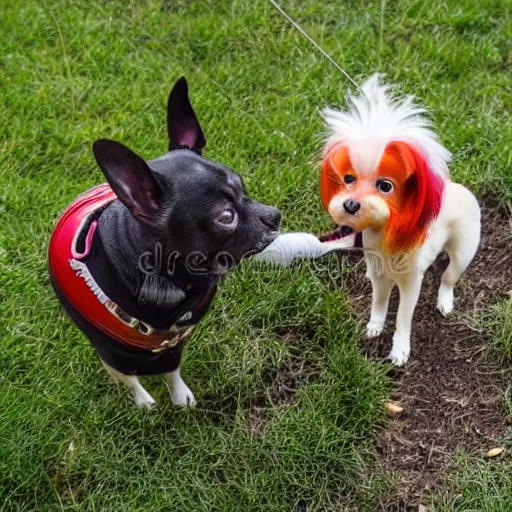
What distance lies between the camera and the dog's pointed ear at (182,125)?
6.63ft

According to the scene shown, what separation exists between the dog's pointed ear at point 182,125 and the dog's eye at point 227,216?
222mm

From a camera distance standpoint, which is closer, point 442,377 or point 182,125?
point 182,125

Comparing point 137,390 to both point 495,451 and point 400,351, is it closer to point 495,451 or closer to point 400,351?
point 400,351

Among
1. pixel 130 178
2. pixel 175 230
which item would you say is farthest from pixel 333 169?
pixel 130 178

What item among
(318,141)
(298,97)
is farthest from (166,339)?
(298,97)

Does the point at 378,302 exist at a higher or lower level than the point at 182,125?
lower

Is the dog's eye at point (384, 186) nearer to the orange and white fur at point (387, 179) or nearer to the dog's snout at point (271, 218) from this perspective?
the orange and white fur at point (387, 179)

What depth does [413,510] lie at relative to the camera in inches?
97.9

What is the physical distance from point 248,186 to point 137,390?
1.02 meters

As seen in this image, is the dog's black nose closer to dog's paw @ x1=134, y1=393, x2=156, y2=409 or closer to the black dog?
the black dog

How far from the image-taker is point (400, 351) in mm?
2730

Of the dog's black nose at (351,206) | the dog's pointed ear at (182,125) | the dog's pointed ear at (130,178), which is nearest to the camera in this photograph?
the dog's pointed ear at (130,178)

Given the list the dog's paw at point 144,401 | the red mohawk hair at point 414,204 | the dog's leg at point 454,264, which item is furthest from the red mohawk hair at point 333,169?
the dog's paw at point 144,401

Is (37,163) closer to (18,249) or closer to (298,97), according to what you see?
(18,249)
